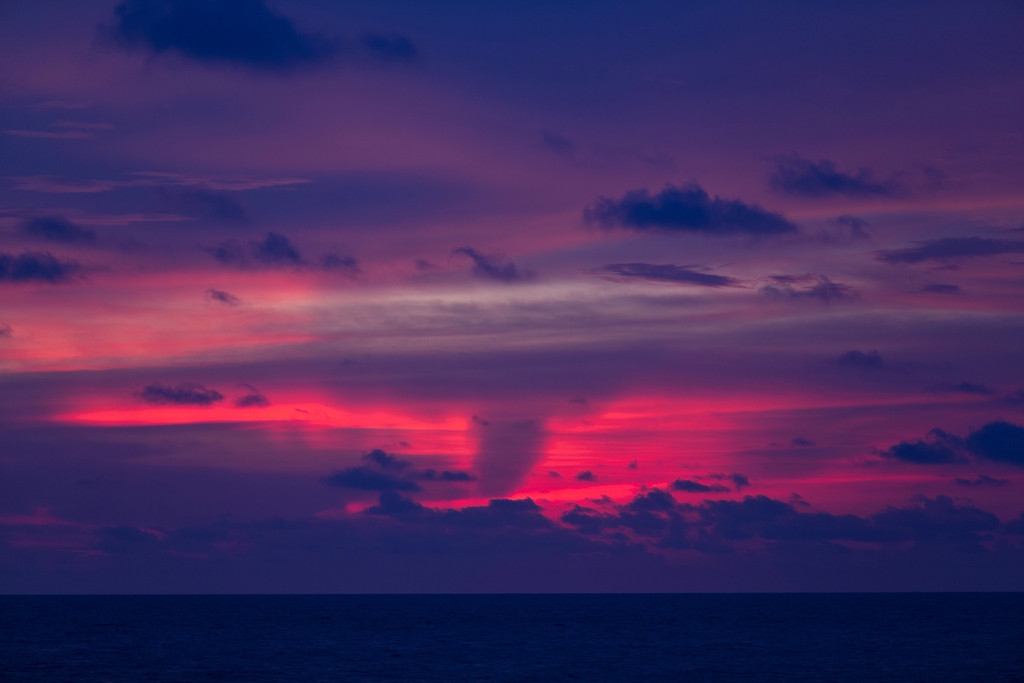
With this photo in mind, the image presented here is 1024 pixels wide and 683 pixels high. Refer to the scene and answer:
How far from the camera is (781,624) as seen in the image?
174125mm

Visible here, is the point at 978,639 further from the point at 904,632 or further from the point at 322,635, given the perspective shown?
the point at 322,635

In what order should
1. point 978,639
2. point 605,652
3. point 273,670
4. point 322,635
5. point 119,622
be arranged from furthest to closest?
point 119,622
point 322,635
point 978,639
point 605,652
point 273,670

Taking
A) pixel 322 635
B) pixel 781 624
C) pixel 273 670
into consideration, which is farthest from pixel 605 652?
pixel 781 624

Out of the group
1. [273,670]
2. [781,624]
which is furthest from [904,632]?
[273,670]

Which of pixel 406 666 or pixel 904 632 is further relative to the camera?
pixel 904 632

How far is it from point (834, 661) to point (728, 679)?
1928cm

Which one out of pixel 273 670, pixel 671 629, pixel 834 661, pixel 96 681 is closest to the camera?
pixel 96 681

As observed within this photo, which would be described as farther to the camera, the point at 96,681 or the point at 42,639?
the point at 42,639

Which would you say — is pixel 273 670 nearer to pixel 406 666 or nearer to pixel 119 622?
pixel 406 666

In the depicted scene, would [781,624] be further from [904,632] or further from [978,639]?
[978,639]

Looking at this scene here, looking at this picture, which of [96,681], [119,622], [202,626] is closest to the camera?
[96,681]

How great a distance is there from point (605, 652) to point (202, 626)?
87216 millimetres

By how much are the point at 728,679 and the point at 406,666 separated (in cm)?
3085

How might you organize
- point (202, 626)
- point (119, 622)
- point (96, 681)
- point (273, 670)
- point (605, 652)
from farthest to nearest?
1. point (119, 622)
2. point (202, 626)
3. point (605, 652)
4. point (273, 670)
5. point (96, 681)
